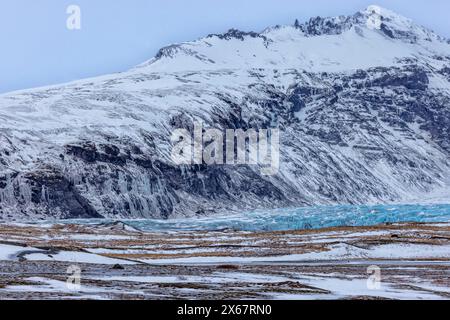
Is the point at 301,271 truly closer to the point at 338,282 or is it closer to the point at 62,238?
the point at 338,282

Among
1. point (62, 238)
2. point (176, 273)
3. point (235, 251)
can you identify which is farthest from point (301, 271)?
point (62, 238)

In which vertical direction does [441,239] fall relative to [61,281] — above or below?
below
